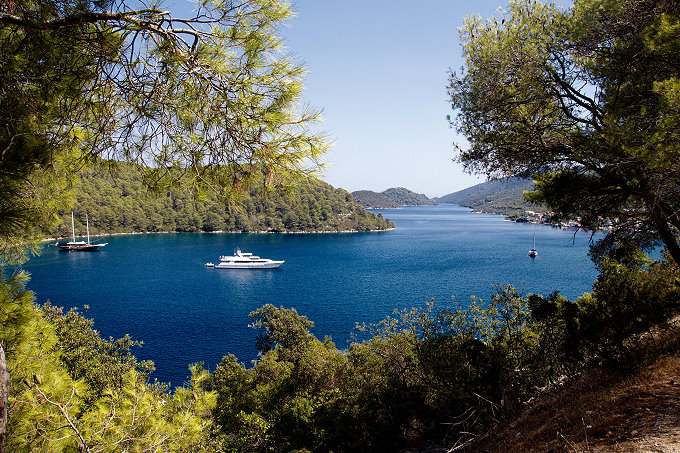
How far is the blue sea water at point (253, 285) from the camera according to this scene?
23.0 m

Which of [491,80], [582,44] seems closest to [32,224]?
[491,80]

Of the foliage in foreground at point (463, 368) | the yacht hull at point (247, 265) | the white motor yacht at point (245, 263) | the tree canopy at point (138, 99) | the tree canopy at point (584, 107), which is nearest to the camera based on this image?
the tree canopy at point (138, 99)

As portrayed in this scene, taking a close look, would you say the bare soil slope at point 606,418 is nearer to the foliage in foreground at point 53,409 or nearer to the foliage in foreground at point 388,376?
the foliage in foreground at point 388,376

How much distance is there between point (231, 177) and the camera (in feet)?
9.19

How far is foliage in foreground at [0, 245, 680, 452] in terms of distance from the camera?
2.67m

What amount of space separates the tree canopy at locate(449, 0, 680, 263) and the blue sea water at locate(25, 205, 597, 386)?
8074 mm

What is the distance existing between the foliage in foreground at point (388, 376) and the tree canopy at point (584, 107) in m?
1.54

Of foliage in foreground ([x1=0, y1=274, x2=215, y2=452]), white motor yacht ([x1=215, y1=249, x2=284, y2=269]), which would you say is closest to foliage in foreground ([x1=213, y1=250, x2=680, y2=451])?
foliage in foreground ([x1=0, y1=274, x2=215, y2=452])

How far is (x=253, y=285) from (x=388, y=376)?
97.4 feet

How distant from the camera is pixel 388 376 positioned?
871cm

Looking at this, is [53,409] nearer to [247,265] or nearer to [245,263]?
[247,265]

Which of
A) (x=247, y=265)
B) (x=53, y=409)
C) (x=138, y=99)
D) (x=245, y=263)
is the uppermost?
(x=138, y=99)

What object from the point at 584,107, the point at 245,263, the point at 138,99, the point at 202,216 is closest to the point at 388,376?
the point at 584,107

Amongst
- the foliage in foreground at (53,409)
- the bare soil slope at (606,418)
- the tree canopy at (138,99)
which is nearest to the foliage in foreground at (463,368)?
the bare soil slope at (606,418)
